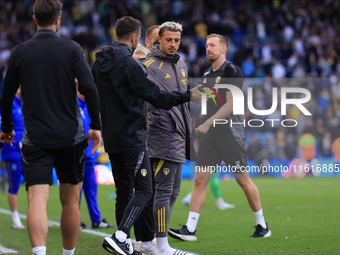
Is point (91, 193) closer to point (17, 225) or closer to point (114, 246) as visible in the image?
point (17, 225)

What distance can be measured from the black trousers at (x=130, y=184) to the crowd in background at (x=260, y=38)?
11.8 m

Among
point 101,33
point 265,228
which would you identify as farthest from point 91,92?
point 101,33

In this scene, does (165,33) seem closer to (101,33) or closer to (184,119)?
(184,119)

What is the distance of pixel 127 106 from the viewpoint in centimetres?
418

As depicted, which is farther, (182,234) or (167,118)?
(182,234)

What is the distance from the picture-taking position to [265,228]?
573cm

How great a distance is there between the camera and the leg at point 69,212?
3.80 meters

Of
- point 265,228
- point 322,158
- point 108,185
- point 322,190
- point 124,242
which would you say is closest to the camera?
point 124,242

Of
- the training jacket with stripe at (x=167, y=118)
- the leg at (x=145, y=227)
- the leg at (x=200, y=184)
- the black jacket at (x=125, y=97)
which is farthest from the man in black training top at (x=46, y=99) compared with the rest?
the leg at (x=200, y=184)

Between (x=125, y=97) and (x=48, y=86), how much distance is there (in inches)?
30.9

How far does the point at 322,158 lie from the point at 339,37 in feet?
32.2

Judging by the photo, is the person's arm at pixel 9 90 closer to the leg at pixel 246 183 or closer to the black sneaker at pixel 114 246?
the black sneaker at pixel 114 246

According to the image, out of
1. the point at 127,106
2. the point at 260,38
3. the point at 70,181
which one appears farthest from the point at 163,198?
the point at 260,38

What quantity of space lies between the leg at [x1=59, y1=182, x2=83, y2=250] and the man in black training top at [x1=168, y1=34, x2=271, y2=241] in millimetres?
1915
